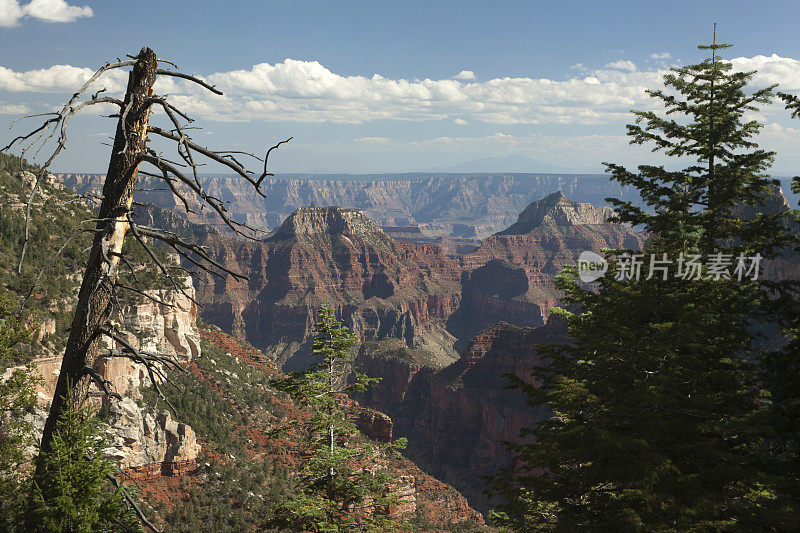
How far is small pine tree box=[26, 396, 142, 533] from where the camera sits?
27.0 ft

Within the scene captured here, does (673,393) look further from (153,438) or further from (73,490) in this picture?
(153,438)

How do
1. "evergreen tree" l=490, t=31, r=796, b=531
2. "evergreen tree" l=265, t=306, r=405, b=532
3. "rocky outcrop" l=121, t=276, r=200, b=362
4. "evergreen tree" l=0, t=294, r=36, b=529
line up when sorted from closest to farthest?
"evergreen tree" l=0, t=294, r=36, b=529 → "evergreen tree" l=490, t=31, r=796, b=531 → "evergreen tree" l=265, t=306, r=405, b=532 → "rocky outcrop" l=121, t=276, r=200, b=362

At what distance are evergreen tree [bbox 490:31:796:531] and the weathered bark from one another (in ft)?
→ 34.8

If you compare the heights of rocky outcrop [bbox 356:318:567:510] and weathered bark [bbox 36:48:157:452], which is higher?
weathered bark [bbox 36:48:157:452]

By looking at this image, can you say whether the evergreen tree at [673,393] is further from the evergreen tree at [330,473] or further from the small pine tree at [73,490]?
the small pine tree at [73,490]

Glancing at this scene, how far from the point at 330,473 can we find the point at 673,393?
10472 mm

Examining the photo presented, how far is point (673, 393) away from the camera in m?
14.0

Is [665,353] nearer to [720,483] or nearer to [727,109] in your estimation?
[720,483]

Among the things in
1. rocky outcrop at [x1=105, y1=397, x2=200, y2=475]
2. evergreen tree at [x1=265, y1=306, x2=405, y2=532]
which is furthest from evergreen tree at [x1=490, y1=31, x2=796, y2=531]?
rocky outcrop at [x1=105, y1=397, x2=200, y2=475]

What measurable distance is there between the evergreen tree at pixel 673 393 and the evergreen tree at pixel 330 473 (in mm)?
4086

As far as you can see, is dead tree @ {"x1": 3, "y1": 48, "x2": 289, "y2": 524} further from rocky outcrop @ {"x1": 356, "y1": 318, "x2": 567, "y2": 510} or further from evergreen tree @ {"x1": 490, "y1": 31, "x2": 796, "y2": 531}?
rocky outcrop @ {"x1": 356, "y1": 318, "x2": 567, "y2": 510}

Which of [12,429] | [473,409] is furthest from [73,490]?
[473,409]

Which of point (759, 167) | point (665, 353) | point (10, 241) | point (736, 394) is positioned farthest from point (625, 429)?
point (10, 241)

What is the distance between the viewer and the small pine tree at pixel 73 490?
8.24 metres
